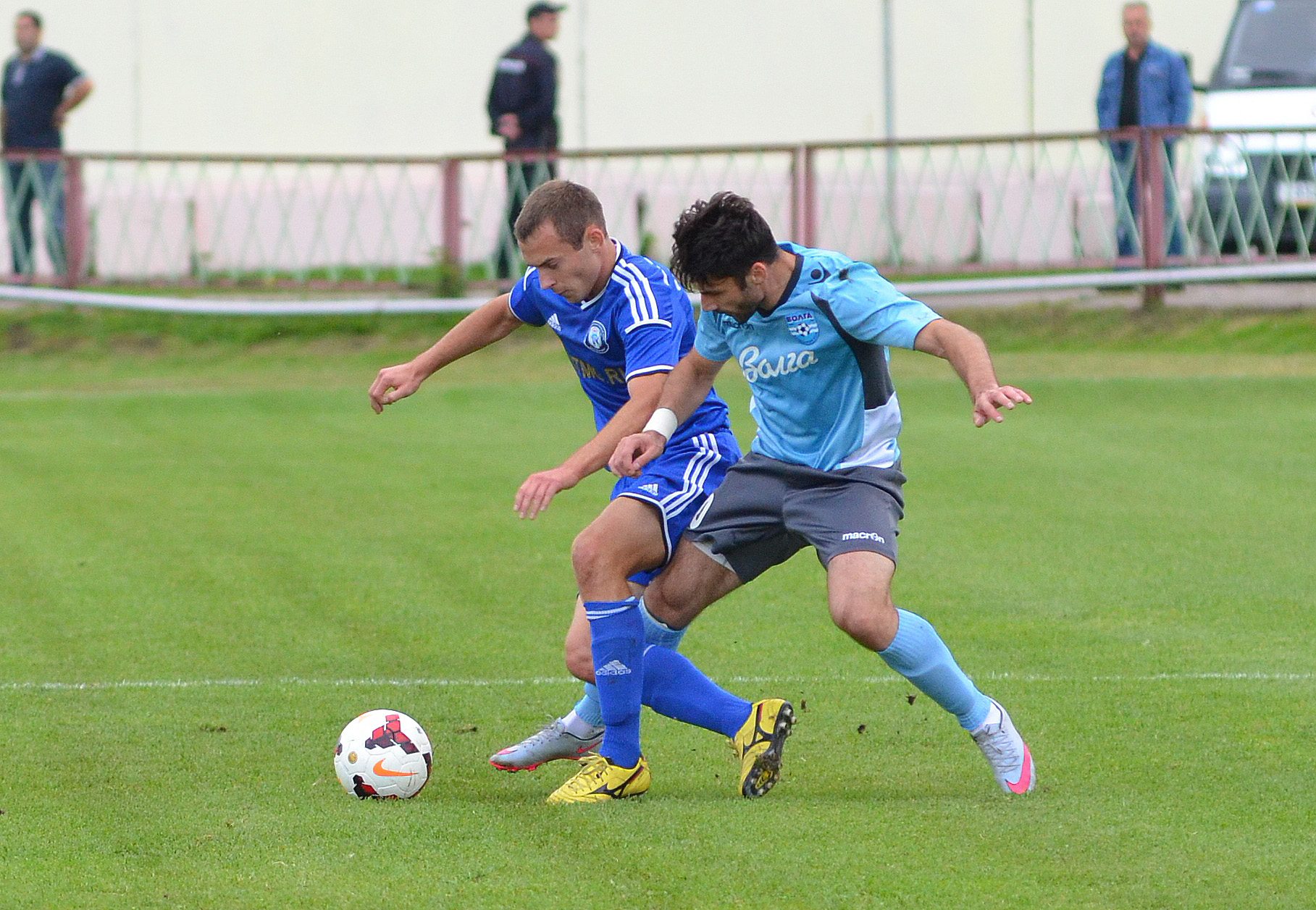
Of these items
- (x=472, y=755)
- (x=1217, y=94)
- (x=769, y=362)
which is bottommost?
(x=472, y=755)

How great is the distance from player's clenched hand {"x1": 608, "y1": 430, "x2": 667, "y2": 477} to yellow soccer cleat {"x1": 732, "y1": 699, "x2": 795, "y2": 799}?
0.68 m

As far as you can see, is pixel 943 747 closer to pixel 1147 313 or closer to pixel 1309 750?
pixel 1309 750

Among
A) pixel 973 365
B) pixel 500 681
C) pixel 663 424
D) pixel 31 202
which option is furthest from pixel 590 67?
pixel 973 365

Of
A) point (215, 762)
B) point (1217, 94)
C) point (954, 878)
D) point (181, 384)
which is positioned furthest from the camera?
point (1217, 94)

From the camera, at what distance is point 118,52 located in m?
20.7

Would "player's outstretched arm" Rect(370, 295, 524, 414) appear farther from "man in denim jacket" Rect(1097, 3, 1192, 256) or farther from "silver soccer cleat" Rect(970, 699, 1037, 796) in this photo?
"man in denim jacket" Rect(1097, 3, 1192, 256)

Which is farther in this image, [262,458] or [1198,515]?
[262,458]

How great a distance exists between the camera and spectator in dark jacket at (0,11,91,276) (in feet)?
52.2

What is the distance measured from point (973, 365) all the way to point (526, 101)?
11.7 meters

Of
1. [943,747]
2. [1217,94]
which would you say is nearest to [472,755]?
[943,747]

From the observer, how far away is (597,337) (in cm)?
540

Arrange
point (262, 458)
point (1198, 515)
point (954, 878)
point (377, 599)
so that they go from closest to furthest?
1. point (954, 878)
2. point (377, 599)
3. point (1198, 515)
4. point (262, 458)

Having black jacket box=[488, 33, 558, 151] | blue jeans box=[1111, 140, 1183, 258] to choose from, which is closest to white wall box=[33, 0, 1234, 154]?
black jacket box=[488, 33, 558, 151]

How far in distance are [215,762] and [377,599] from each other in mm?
2397
